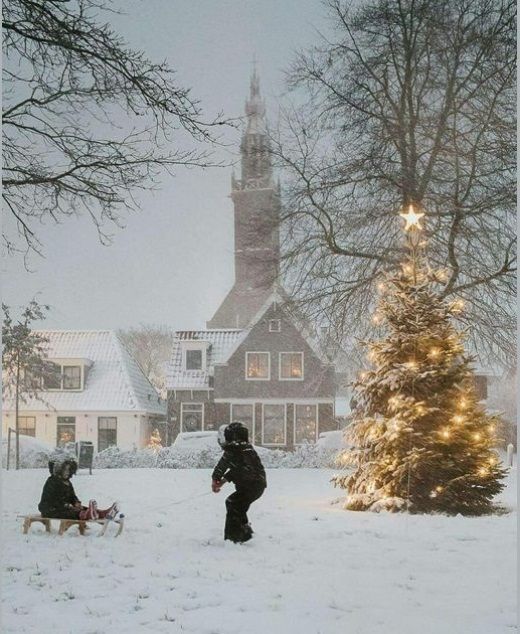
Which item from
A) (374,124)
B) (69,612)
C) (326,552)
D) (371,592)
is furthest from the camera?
(374,124)

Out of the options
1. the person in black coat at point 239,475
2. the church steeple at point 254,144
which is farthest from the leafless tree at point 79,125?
the person in black coat at point 239,475

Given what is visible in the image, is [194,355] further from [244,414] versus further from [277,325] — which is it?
[277,325]

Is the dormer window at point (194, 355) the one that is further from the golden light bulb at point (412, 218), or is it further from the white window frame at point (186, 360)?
the golden light bulb at point (412, 218)

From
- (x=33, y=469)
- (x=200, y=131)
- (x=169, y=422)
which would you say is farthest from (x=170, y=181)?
(x=33, y=469)

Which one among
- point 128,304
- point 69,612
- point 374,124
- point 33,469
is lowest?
point 69,612

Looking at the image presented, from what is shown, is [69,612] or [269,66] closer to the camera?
[69,612]

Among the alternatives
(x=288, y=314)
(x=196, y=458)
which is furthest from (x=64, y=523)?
(x=288, y=314)

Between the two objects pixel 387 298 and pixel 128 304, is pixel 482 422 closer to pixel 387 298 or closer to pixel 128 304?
pixel 387 298
